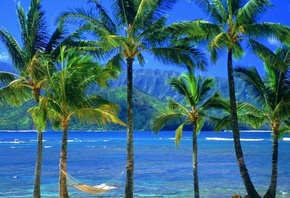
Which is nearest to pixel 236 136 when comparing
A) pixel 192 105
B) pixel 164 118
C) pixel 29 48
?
pixel 192 105

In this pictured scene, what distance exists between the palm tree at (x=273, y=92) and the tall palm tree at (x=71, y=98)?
5365mm

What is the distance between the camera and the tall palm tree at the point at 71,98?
13105 mm

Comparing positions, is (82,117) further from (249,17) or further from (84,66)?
(249,17)

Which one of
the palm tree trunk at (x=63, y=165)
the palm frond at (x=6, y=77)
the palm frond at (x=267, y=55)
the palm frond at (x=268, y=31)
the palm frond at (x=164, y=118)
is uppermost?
the palm frond at (x=268, y=31)

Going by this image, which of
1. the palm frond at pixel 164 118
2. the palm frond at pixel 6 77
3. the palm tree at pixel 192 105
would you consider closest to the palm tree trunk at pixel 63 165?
the palm frond at pixel 6 77

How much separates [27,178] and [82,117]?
25576 millimetres

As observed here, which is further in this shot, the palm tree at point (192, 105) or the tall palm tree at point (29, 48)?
the palm tree at point (192, 105)

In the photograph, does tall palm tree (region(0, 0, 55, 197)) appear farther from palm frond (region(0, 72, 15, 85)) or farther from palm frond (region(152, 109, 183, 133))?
palm frond (region(152, 109, 183, 133))

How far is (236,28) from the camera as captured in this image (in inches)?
578

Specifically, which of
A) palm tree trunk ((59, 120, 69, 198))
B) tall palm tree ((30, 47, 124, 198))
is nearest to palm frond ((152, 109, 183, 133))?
tall palm tree ((30, 47, 124, 198))

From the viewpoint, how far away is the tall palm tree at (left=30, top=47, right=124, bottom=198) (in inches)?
516

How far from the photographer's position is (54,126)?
1666 cm

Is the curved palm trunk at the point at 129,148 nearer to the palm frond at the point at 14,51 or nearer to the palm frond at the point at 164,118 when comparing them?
the palm frond at the point at 164,118

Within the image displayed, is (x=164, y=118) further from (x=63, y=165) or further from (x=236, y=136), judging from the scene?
(x=63, y=165)
